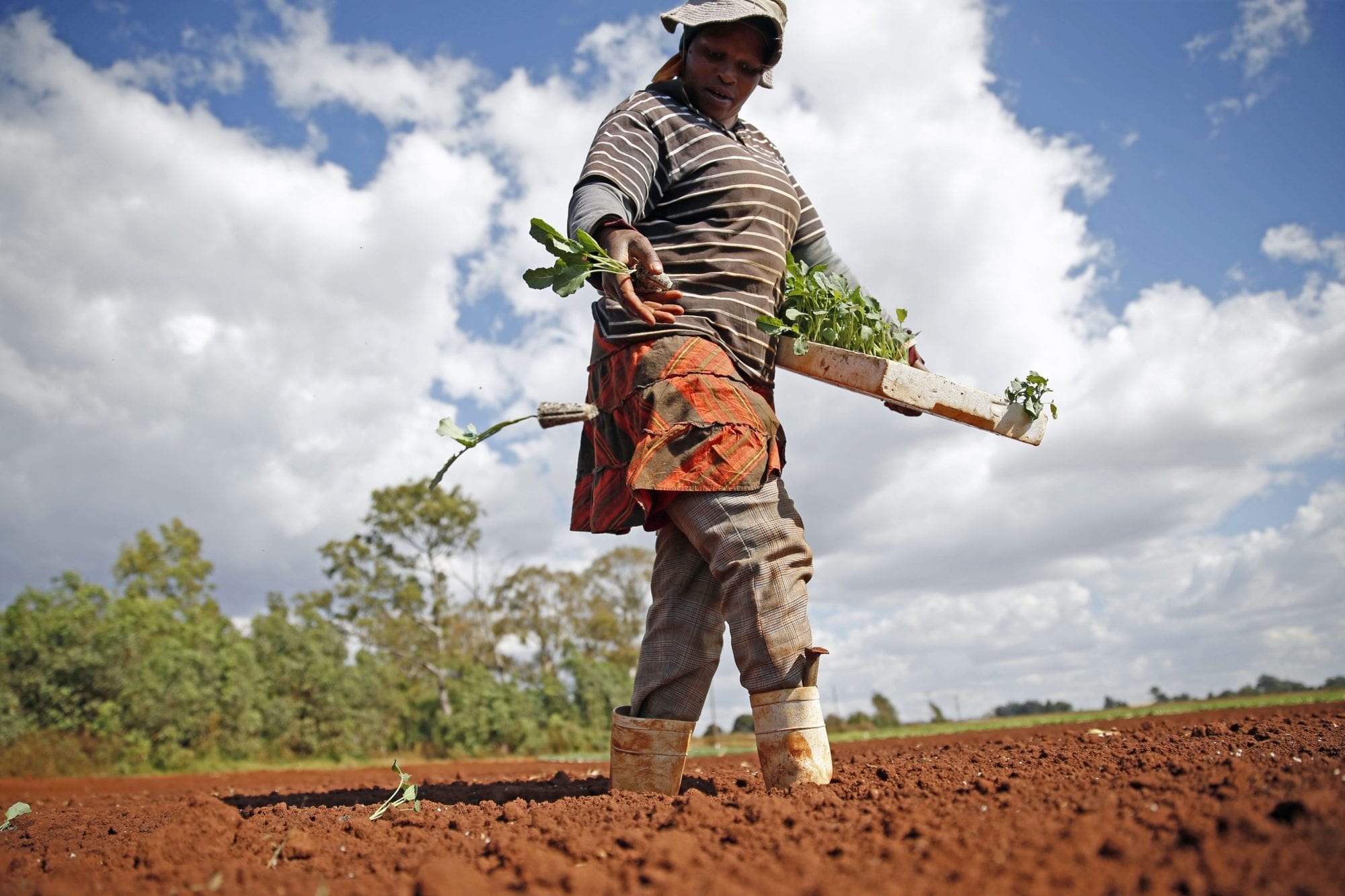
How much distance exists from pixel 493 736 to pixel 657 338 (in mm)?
19311

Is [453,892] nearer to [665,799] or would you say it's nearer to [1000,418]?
[665,799]

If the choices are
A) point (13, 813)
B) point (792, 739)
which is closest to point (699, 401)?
point (792, 739)

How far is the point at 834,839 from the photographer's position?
1526 mm

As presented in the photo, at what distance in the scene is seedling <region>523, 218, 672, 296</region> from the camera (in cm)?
240

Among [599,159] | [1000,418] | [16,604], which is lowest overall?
[1000,418]

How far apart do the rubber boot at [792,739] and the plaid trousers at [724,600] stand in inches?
1.5

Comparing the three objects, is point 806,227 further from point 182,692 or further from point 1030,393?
point 182,692

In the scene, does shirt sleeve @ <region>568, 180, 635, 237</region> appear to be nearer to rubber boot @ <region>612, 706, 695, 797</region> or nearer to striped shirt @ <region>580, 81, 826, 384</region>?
striped shirt @ <region>580, 81, 826, 384</region>

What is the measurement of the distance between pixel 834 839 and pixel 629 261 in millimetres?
1541

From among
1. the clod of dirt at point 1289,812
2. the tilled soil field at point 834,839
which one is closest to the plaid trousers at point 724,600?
the tilled soil field at point 834,839

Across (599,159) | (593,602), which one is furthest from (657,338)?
(593,602)

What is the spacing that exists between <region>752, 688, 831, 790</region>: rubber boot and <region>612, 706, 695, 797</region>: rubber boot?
12.0 inches

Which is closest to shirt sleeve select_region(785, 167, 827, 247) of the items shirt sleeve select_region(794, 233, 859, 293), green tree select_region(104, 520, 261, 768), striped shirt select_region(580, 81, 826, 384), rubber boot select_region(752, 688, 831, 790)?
shirt sleeve select_region(794, 233, 859, 293)

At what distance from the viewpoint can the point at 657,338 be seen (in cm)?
259
